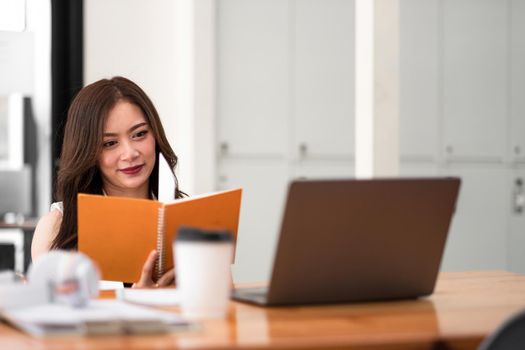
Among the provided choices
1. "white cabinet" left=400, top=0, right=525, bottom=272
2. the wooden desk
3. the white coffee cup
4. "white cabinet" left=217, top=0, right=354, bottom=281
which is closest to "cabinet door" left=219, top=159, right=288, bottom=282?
"white cabinet" left=217, top=0, right=354, bottom=281

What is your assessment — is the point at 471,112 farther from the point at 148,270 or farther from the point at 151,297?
the point at 151,297

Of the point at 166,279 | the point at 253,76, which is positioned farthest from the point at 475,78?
the point at 166,279

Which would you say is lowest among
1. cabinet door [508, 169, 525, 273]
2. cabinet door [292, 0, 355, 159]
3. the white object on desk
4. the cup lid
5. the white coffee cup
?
cabinet door [508, 169, 525, 273]

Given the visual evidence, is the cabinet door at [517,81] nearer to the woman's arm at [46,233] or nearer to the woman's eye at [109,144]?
the woman's eye at [109,144]

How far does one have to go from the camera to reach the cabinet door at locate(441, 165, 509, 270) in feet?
17.6

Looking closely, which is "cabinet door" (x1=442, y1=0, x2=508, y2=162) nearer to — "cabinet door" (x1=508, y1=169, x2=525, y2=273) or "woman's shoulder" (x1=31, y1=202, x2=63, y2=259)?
"cabinet door" (x1=508, y1=169, x2=525, y2=273)

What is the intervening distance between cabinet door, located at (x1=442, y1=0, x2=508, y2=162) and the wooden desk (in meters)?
3.83

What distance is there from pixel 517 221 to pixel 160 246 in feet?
13.1

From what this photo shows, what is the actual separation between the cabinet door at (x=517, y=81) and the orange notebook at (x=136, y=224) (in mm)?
3818

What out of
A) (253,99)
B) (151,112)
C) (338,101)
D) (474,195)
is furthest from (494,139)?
(151,112)

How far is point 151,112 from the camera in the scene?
2.58 meters

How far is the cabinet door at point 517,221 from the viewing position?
5484mm

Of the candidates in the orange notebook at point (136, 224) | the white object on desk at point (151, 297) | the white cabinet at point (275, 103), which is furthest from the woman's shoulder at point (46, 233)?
the white cabinet at point (275, 103)

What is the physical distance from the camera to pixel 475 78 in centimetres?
540
